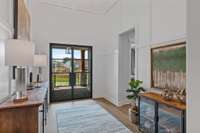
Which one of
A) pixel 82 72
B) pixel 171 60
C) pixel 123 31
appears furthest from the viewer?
pixel 82 72

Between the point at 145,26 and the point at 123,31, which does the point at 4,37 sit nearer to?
the point at 145,26

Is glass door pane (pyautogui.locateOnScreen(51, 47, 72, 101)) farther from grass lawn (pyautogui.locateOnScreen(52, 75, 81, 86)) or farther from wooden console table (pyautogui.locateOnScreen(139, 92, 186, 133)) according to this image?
wooden console table (pyautogui.locateOnScreen(139, 92, 186, 133))

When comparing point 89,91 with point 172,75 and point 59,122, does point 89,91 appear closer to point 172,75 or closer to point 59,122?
point 59,122

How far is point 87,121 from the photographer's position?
3.90m

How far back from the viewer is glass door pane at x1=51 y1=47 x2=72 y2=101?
6117 millimetres

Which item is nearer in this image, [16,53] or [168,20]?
[16,53]

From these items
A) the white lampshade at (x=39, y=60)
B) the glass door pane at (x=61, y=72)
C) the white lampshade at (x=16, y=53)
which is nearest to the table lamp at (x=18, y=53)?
the white lampshade at (x=16, y=53)

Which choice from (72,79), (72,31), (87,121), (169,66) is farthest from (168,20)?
(72,79)

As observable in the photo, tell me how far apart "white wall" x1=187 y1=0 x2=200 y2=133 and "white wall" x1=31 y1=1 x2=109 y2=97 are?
18.7 ft

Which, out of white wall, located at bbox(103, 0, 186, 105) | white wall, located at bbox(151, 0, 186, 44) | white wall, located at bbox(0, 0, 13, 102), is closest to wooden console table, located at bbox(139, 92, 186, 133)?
white wall, located at bbox(103, 0, 186, 105)

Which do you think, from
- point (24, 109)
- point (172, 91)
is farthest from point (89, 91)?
point (24, 109)

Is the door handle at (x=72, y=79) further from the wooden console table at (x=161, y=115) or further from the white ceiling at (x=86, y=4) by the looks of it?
the wooden console table at (x=161, y=115)

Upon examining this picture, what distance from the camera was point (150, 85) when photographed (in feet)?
11.6

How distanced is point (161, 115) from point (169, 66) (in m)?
0.95
